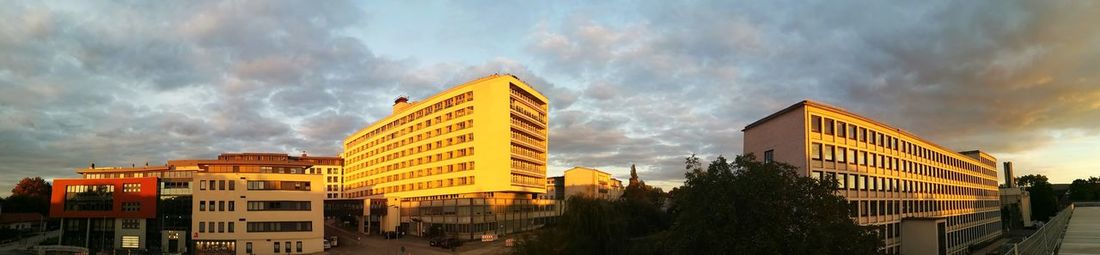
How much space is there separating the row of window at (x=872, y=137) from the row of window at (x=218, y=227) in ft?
242

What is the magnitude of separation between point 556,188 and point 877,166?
404 ft

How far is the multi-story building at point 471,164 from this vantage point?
105625 millimetres

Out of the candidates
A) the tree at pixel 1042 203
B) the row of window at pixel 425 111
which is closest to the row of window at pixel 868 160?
the row of window at pixel 425 111

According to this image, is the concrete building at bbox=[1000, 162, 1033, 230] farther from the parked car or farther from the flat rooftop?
the flat rooftop

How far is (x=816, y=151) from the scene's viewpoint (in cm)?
5925

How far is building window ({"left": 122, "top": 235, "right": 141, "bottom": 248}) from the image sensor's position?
8356 cm

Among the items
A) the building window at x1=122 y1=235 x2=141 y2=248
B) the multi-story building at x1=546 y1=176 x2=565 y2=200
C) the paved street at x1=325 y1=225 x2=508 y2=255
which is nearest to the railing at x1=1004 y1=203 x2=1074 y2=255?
the paved street at x1=325 y1=225 x2=508 y2=255

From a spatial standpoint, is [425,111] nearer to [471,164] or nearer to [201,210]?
[471,164]

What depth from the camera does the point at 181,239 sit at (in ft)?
270

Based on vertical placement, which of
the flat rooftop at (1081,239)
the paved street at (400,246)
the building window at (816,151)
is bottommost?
the paved street at (400,246)

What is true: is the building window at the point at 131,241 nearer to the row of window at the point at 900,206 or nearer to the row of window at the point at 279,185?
the row of window at the point at 279,185

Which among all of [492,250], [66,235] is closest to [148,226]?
[66,235]

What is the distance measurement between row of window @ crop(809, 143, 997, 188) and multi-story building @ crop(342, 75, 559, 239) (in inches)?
2309

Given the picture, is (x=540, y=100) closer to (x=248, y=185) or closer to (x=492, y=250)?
(x=492, y=250)
